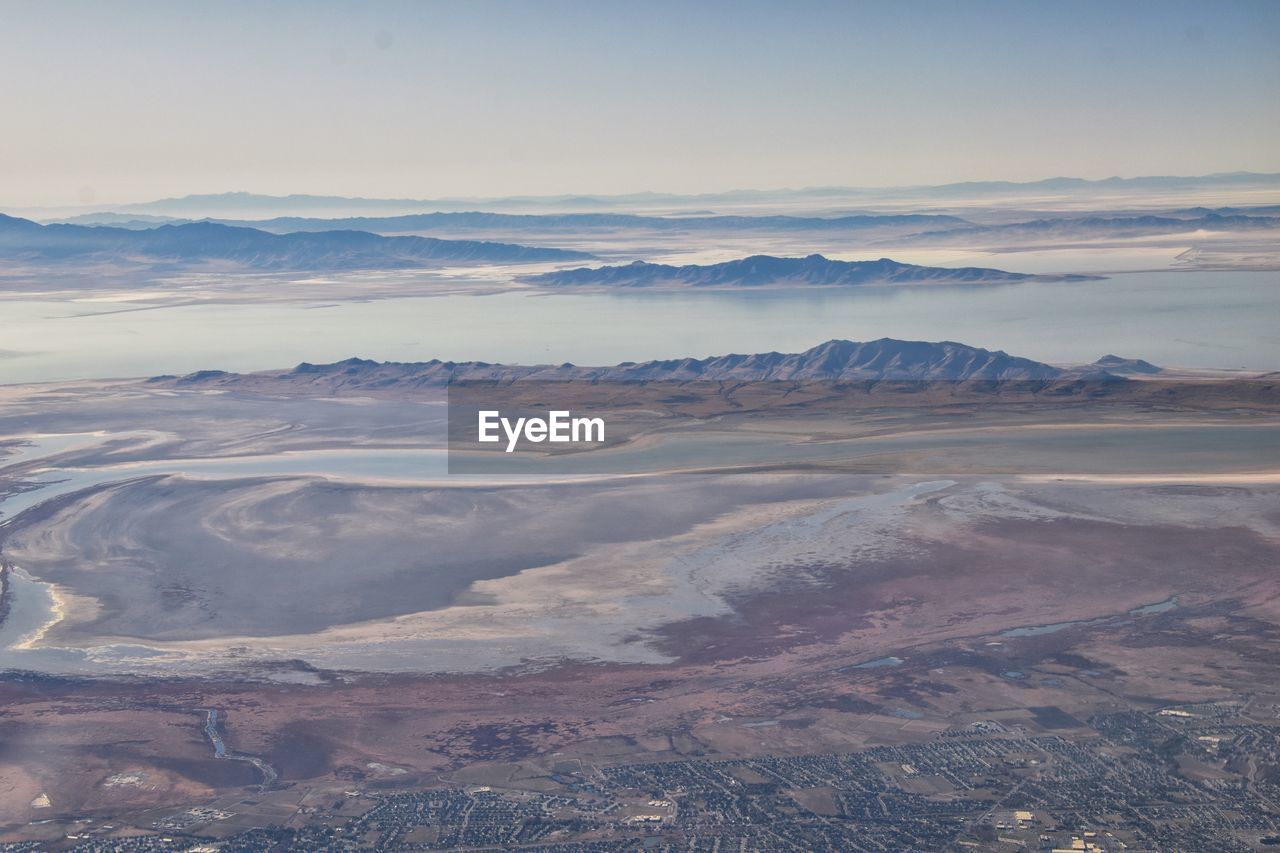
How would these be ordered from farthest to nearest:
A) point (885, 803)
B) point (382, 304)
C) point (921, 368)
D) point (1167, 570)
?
point (382, 304), point (921, 368), point (1167, 570), point (885, 803)

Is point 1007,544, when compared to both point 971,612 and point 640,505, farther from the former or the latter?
point 640,505

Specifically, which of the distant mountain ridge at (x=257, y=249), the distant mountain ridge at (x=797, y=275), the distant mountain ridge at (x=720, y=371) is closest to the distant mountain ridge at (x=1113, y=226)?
the distant mountain ridge at (x=797, y=275)

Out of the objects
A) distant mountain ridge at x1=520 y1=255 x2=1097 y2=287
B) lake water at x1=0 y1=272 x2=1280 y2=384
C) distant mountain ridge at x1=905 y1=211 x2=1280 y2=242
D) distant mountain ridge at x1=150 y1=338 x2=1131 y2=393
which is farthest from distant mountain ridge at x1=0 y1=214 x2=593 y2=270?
distant mountain ridge at x1=150 y1=338 x2=1131 y2=393

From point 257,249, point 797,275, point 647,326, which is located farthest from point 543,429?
point 257,249

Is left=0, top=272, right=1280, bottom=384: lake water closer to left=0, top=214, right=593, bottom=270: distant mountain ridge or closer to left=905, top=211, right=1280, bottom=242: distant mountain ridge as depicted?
left=0, top=214, right=593, bottom=270: distant mountain ridge

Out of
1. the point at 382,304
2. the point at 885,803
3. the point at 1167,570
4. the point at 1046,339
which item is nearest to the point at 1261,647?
the point at 1167,570

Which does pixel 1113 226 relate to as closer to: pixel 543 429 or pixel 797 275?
pixel 797 275
